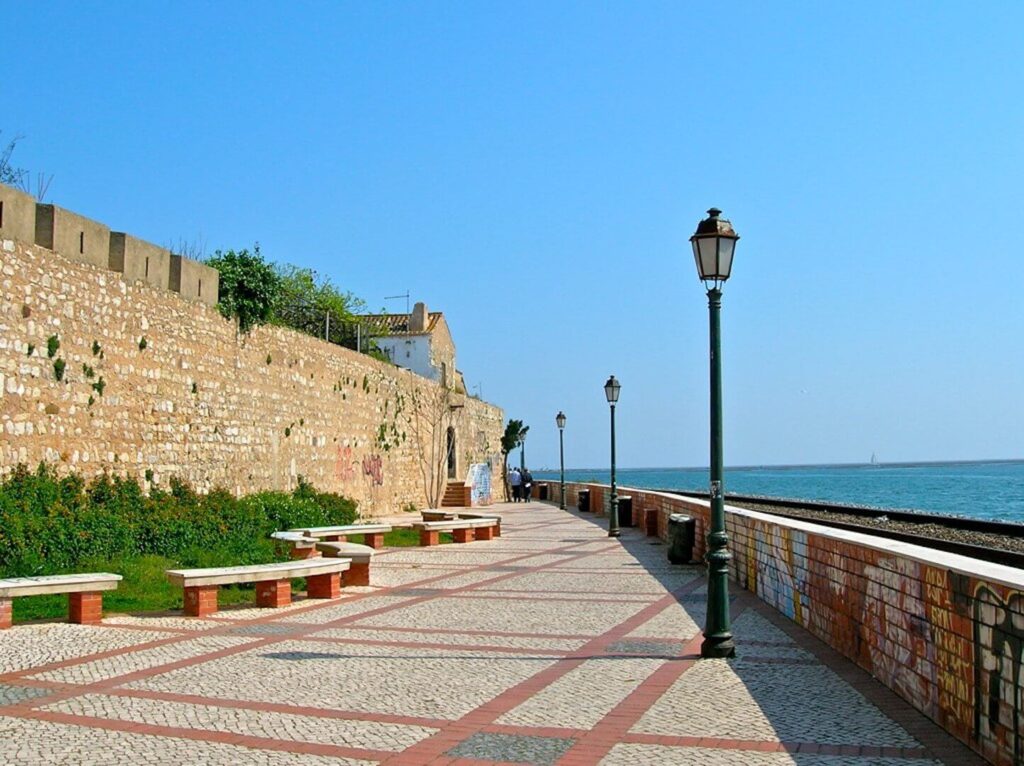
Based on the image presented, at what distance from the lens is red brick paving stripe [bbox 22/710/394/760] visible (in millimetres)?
5453

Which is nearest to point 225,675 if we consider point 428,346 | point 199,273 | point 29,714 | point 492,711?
point 29,714

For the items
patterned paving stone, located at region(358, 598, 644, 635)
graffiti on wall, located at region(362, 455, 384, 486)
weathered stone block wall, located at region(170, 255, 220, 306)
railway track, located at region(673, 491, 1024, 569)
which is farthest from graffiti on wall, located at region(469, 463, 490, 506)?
patterned paving stone, located at region(358, 598, 644, 635)

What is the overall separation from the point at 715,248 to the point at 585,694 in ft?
13.1

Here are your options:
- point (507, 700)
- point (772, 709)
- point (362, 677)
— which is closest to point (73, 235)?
point (362, 677)

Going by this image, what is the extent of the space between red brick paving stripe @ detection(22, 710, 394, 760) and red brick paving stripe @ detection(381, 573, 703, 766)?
24 centimetres

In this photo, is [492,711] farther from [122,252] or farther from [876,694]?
[122,252]

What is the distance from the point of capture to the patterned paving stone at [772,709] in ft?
19.1

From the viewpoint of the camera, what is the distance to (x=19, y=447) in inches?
486

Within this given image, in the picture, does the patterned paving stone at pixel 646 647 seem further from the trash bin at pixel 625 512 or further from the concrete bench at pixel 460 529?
the trash bin at pixel 625 512

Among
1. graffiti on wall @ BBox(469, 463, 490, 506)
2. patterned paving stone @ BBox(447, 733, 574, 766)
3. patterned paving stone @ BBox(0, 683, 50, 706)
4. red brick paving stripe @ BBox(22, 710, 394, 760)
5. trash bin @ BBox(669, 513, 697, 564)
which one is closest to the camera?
patterned paving stone @ BBox(447, 733, 574, 766)

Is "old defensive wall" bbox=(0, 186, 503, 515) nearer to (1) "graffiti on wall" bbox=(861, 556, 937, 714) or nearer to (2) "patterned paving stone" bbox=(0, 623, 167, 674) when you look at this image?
(2) "patterned paving stone" bbox=(0, 623, 167, 674)

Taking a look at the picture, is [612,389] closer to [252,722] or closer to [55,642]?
[55,642]

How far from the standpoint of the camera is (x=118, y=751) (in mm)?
5422

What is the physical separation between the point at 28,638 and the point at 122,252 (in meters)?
7.68
